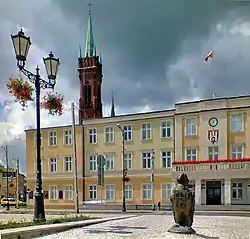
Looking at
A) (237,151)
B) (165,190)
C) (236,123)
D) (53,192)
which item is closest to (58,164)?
(53,192)

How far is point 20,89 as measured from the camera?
47.8 feet

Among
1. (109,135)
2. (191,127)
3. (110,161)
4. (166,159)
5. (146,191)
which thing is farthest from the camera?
(109,135)

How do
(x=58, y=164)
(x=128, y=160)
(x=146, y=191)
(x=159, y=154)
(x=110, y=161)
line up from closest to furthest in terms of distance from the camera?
(x=159, y=154)
(x=146, y=191)
(x=128, y=160)
(x=110, y=161)
(x=58, y=164)

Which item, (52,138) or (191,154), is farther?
(52,138)

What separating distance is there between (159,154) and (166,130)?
2511mm

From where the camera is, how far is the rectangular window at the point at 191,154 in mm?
47438

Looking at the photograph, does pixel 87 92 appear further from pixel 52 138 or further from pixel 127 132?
pixel 127 132

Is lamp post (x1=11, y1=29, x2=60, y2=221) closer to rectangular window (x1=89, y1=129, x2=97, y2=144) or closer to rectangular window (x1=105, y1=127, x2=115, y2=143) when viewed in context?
rectangular window (x1=105, y1=127, x2=115, y2=143)

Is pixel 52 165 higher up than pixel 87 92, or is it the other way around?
pixel 87 92

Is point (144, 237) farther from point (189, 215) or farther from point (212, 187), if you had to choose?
point (212, 187)

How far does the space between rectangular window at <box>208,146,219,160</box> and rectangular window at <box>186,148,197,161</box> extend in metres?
1.54

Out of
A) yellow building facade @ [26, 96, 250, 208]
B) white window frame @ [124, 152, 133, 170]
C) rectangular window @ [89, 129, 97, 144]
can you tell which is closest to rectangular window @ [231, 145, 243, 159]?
yellow building facade @ [26, 96, 250, 208]

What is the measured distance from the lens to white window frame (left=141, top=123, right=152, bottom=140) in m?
50.5

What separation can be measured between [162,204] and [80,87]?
43.4m
